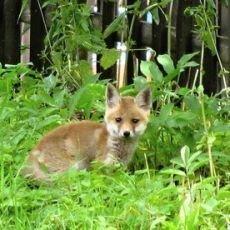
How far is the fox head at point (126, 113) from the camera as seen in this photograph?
24.0ft

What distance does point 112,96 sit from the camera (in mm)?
7410

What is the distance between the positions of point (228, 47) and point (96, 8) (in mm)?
1884

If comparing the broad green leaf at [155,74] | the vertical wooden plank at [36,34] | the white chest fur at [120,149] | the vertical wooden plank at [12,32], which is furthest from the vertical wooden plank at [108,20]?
the white chest fur at [120,149]

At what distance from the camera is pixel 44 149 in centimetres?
705

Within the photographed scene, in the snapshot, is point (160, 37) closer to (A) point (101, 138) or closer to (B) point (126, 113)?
(B) point (126, 113)

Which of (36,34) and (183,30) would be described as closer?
(183,30)

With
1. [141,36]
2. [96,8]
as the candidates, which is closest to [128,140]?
[141,36]

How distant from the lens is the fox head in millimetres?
7305

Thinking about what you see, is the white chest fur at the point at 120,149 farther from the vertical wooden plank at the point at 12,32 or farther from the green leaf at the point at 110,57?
the vertical wooden plank at the point at 12,32

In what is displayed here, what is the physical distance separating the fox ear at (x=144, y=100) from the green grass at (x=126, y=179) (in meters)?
0.12

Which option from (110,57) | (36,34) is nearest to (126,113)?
(110,57)

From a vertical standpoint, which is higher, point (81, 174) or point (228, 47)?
point (228, 47)

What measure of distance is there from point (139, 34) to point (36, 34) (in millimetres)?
1456

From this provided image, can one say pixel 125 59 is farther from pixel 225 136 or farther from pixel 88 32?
pixel 225 136
